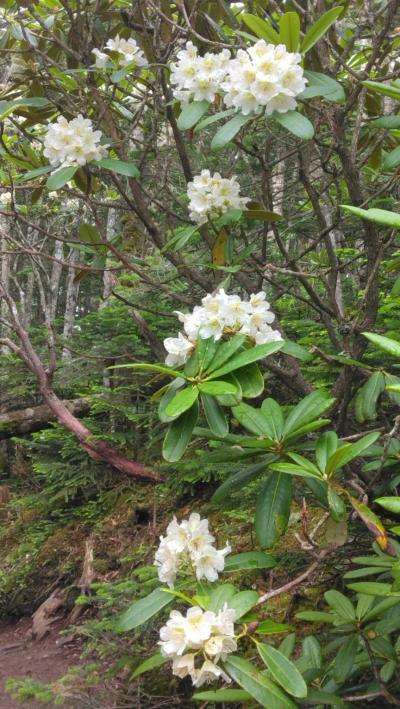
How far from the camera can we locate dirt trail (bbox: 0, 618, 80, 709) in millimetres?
3166

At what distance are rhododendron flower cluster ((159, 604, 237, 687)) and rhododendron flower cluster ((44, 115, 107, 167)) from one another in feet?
4.54

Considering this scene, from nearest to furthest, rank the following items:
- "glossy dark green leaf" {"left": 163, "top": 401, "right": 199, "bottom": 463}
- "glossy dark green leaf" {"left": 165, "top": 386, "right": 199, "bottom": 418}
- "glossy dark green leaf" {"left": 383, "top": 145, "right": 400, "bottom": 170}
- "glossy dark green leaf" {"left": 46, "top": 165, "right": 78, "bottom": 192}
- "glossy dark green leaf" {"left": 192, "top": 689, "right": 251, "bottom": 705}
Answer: "glossy dark green leaf" {"left": 165, "top": 386, "right": 199, "bottom": 418} → "glossy dark green leaf" {"left": 163, "top": 401, "right": 199, "bottom": 463} → "glossy dark green leaf" {"left": 192, "top": 689, "right": 251, "bottom": 705} → "glossy dark green leaf" {"left": 383, "top": 145, "right": 400, "bottom": 170} → "glossy dark green leaf" {"left": 46, "top": 165, "right": 78, "bottom": 192}

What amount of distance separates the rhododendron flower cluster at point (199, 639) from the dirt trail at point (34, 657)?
2.45 meters

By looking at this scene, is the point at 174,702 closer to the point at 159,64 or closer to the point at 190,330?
the point at 190,330

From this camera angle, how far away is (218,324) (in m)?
1.17

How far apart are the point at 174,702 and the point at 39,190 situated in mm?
2072

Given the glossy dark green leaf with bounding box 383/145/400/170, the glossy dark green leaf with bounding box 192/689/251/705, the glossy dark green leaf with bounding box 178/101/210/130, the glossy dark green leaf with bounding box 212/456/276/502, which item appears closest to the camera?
the glossy dark green leaf with bounding box 192/689/251/705

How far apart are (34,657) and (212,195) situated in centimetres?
297

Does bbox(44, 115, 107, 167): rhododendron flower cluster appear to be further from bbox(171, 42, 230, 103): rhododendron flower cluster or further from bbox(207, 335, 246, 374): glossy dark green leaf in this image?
bbox(207, 335, 246, 374): glossy dark green leaf

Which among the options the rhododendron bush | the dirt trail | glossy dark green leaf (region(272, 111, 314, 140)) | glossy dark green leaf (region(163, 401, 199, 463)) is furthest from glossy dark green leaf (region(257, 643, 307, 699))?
the dirt trail

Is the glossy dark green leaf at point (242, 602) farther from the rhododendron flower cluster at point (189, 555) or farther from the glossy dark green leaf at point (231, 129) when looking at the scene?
the glossy dark green leaf at point (231, 129)

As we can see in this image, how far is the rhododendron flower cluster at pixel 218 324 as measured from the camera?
117cm

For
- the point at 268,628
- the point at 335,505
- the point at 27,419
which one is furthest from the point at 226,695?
the point at 27,419

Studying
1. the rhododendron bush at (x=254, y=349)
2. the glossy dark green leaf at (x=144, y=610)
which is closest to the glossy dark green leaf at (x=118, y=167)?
the rhododendron bush at (x=254, y=349)
